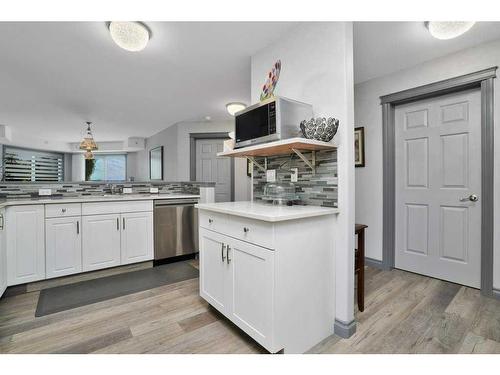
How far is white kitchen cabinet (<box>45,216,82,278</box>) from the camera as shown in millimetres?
2365

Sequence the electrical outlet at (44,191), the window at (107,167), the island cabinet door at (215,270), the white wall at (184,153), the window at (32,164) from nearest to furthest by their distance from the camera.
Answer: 1. the island cabinet door at (215,270)
2. the electrical outlet at (44,191)
3. the white wall at (184,153)
4. the window at (32,164)
5. the window at (107,167)

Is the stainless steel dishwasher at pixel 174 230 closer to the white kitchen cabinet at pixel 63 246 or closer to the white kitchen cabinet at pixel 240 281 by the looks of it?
the white kitchen cabinet at pixel 63 246

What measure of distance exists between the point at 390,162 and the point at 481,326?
5.52 feet

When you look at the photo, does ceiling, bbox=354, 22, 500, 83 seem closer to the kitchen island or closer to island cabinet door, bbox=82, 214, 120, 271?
the kitchen island

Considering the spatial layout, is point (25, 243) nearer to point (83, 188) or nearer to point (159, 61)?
point (83, 188)

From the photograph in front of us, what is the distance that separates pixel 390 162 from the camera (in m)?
2.79

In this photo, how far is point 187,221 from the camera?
3.25 meters

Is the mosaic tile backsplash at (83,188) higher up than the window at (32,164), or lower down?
lower down

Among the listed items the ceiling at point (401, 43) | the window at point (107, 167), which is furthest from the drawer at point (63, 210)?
the window at point (107, 167)

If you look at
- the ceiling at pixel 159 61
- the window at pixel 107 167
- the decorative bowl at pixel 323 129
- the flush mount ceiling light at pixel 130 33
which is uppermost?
the ceiling at pixel 159 61

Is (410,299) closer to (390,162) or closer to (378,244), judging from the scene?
A: (378,244)

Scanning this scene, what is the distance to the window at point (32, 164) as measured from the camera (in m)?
5.57

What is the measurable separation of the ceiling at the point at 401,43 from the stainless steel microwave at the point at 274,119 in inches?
37.6

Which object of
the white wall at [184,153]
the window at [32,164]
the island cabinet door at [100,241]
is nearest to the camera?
the island cabinet door at [100,241]
